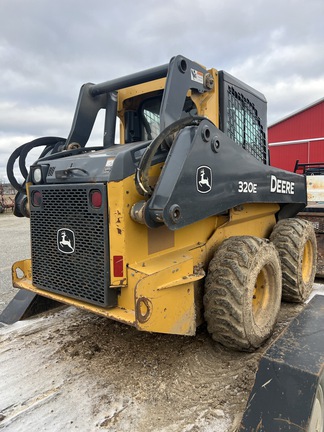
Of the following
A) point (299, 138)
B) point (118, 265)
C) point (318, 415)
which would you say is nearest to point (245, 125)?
point (118, 265)

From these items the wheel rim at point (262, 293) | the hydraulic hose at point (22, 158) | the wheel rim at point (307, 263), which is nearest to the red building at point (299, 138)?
the wheel rim at point (307, 263)

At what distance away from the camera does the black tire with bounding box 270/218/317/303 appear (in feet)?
12.6

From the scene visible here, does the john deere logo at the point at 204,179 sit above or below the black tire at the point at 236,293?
above

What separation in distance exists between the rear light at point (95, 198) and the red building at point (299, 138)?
1556 cm

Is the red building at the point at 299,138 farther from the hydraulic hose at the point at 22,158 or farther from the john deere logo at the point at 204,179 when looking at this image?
the john deere logo at the point at 204,179

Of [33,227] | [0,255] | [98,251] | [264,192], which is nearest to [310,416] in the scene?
[98,251]

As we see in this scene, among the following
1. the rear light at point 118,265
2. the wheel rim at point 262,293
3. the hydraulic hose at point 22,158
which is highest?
the hydraulic hose at point 22,158

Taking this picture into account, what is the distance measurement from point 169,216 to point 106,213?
0.48 meters

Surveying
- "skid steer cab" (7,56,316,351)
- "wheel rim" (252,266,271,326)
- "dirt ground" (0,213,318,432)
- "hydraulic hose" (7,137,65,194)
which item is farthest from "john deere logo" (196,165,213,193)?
"hydraulic hose" (7,137,65,194)

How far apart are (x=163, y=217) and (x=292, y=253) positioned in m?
2.18

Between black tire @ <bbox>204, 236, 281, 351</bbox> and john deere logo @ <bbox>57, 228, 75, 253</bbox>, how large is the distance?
3.79 feet

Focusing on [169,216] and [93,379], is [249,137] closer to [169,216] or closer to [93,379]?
[169,216]

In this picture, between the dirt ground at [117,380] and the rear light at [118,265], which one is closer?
the dirt ground at [117,380]

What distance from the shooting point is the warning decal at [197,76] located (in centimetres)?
301
